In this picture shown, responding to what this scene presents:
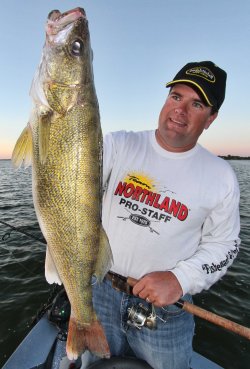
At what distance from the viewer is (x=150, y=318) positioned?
2.86 meters

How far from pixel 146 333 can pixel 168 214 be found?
47.3 inches

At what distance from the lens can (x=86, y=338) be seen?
2.50m

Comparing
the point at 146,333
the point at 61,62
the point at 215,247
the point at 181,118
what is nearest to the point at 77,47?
the point at 61,62

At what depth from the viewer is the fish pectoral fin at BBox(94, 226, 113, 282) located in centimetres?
230

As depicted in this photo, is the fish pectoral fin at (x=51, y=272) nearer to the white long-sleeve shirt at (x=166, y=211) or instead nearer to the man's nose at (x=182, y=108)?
the white long-sleeve shirt at (x=166, y=211)

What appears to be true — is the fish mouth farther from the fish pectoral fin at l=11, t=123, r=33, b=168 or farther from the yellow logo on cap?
the yellow logo on cap

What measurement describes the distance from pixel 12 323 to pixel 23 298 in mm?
1019

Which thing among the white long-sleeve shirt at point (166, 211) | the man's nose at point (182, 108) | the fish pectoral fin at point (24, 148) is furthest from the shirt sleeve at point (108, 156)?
the fish pectoral fin at point (24, 148)

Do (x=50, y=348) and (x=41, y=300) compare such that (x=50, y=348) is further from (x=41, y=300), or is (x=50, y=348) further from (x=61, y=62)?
(x=41, y=300)

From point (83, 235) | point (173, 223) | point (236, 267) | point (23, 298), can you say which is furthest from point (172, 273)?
point (236, 267)

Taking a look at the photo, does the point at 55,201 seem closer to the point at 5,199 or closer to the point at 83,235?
the point at 83,235

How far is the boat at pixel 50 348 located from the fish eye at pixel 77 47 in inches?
141

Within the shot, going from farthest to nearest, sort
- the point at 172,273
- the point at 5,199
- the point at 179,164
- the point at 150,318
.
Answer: the point at 5,199 → the point at 179,164 → the point at 150,318 → the point at 172,273

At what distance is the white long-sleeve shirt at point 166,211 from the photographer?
2895 millimetres
